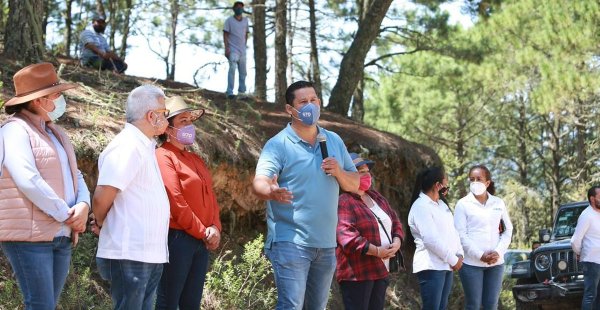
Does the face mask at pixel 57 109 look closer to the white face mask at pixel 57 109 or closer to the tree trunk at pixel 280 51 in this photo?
the white face mask at pixel 57 109

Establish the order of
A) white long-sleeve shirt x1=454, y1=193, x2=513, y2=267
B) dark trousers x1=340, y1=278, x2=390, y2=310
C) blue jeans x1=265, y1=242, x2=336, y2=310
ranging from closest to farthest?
blue jeans x1=265, y1=242, x2=336, y2=310 → dark trousers x1=340, y1=278, x2=390, y2=310 → white long-sleeve shirt x1=454, y1=193, x2=513, y2=267

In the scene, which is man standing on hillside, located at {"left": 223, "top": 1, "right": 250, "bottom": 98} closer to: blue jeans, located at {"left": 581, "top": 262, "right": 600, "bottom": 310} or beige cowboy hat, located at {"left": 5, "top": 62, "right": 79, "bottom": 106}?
blue jeans, located at {"left": 581, "top": 262, "right": 600, "bottom": 310}

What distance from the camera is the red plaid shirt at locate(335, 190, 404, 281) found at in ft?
22.0

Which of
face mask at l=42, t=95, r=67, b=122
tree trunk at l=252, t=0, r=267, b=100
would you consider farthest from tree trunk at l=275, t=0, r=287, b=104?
face mask at l=42, t=95, r=67, b=122

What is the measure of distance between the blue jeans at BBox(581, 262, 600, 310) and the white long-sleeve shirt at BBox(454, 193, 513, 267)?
1.66 metres

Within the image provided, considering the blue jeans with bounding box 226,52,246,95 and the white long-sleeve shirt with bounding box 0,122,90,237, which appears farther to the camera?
the blue jeans with bounding box 226,52,246,95

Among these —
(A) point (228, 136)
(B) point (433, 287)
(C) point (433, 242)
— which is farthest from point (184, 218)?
(A) point (228, 136)

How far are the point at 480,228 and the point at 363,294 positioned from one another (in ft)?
9.10

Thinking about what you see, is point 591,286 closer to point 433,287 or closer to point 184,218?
point 433,287

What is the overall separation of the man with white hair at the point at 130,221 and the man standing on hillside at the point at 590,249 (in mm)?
6658

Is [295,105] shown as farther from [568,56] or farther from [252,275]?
[568,56]

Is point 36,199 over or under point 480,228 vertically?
over

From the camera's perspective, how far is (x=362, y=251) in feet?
21.9

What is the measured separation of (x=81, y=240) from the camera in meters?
8.48
